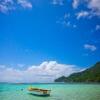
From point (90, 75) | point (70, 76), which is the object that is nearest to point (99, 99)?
point (90, 75)

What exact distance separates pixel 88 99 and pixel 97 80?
246 feet

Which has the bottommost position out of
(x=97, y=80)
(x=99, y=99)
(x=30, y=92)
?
(x=99, y=99)

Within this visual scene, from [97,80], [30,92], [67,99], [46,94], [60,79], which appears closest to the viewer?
[67,99]

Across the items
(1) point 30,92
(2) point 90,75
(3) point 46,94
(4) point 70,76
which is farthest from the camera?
(4) point 70,76

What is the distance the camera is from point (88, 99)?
1938cm

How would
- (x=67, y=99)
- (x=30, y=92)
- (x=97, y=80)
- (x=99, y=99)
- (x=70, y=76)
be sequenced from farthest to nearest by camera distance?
1. (x=70, y=76)
2. (x=97, y=80)
3. (x=30, y=92)
4. (x=67, y=99)
5. (x=99, y=99)

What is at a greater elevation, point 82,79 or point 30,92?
point 82,79

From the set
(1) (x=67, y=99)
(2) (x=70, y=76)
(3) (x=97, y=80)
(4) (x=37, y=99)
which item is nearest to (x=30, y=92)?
(4) (x=37, y=99)

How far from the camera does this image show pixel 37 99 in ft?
68.4

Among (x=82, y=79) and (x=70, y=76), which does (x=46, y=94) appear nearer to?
(x=82, y=79)

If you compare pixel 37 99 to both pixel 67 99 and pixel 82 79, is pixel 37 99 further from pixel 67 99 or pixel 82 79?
pixel 82 79

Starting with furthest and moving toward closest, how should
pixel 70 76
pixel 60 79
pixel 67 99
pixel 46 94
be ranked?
pixel 60 79, pixel 70 76, pixel 46 94, pixel 67 99

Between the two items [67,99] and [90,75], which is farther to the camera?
[90,75]

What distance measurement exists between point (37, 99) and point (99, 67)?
292 feet
